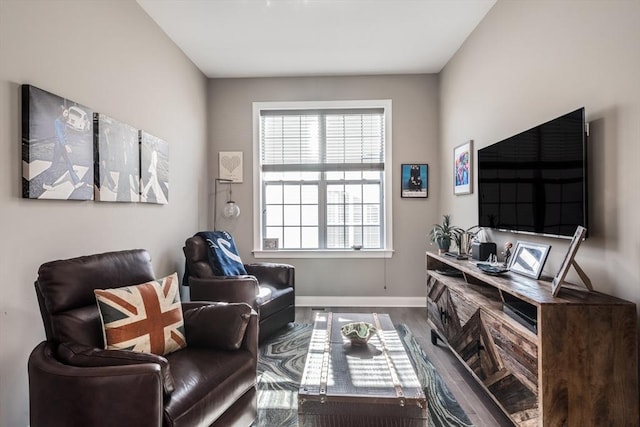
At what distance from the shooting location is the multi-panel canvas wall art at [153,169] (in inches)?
103

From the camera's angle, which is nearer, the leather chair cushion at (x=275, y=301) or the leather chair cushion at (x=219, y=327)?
the leather chair cushion at (x=219, y=327)

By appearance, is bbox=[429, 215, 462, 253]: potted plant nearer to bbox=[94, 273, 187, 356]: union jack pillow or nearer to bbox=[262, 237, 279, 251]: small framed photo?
bbox=[262, 237, 279, 251]: small framed photo

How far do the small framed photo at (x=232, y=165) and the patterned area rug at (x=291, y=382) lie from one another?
201 cm

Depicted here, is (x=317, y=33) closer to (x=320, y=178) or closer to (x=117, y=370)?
(x=320, y=178)

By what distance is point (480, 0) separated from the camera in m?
2.60

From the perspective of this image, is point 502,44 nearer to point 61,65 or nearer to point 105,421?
point 61,65

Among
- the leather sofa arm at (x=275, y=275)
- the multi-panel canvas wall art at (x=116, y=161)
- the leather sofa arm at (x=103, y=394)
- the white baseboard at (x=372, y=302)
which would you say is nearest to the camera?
the leather sofa arm at (x=103, y=394)

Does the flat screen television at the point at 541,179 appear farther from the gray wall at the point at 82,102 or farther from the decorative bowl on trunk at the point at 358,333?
the gray wall at the point at 82,102

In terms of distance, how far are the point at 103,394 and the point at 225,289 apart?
5.01 feet

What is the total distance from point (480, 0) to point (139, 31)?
2819mm

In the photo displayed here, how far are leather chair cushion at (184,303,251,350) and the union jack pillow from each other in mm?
61

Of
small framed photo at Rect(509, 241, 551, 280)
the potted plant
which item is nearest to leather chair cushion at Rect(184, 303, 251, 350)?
small framed photo at Rect(509, 241, 551, 280)

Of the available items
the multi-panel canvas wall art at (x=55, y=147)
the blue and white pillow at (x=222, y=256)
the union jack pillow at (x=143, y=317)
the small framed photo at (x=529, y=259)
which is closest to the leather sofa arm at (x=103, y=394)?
the union jack pillow at (x=143, y=317)

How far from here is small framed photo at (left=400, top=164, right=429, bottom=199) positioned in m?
3.96
